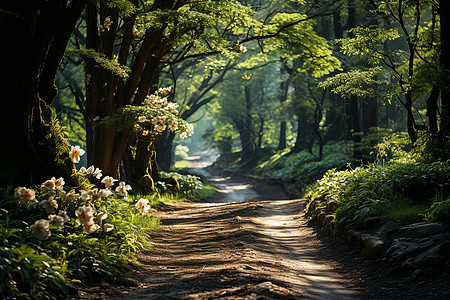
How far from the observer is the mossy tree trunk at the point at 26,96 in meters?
5.91

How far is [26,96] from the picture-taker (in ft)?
20.1

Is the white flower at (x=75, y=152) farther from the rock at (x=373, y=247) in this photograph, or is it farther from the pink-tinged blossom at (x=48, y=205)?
the rock at (x=373, y=247)

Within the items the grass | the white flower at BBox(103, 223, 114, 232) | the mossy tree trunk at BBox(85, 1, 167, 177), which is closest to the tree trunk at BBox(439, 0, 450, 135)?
the grass

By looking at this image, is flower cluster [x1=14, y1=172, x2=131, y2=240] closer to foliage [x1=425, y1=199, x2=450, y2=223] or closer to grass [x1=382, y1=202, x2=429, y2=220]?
grass [x1=382, y1=202, x2=429, y2=220]

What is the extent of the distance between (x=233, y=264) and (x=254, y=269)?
0.40m

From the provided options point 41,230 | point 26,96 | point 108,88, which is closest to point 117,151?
point 108,88

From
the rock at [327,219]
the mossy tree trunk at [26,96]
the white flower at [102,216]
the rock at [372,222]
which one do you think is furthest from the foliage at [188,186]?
the white flower at [102,216]

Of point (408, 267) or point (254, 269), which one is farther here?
point (254, 269)

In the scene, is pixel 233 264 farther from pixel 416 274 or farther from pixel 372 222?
pixel 372 222

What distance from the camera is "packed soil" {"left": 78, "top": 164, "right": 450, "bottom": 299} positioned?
4516 millimetres

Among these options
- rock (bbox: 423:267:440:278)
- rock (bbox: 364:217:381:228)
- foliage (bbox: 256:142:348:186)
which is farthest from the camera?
foliage (bbox: 256:142:348:186)

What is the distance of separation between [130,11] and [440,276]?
7.35m

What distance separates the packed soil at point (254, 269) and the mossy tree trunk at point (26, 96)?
2057 mm

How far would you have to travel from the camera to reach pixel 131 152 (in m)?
13.7
